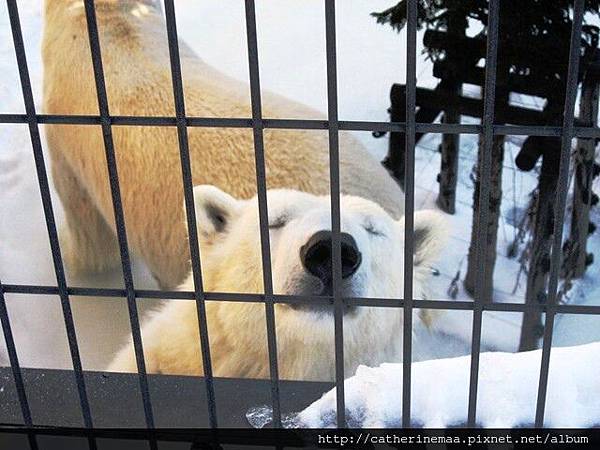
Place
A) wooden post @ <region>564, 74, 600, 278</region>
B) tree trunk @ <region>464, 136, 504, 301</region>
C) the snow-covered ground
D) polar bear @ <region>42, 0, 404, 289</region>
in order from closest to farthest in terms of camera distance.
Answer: wooden post @ <region>564, 74, 600, 278</region>, polar bear @ <region>42, 0, 404, 289</region>, the snow-covered ground, tree trunk @ <region>464, 136, 504, 301</region>

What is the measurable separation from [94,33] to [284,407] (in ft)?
2.30

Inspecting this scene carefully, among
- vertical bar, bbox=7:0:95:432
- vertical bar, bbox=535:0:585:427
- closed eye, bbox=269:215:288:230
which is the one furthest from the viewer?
closed eye, bbox=269:215:288:230

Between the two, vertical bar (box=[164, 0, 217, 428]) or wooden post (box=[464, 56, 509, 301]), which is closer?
vertical bar (box=[164, 0, 217, 428])

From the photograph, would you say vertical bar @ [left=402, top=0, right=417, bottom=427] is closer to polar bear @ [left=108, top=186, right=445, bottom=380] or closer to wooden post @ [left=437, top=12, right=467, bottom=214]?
polar bear @ [left=108, top=186, right=445, bottom=380]

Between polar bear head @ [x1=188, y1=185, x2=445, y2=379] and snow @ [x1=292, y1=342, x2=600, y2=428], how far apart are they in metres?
0.91

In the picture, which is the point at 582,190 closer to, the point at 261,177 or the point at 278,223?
the point at 278,223

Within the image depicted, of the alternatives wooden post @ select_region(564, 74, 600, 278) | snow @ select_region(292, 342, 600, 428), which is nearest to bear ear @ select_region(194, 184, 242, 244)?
snow @ select_region(292, 342, 600, 428)

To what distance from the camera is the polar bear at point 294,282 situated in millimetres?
2357

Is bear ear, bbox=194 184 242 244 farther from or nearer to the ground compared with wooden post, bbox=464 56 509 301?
nearer to the ground

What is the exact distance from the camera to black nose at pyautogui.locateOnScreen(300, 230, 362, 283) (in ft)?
7.36

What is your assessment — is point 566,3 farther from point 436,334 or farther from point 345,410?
point 345,410

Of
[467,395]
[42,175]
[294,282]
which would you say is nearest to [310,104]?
[294,282]

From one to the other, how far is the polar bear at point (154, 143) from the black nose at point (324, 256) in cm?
110

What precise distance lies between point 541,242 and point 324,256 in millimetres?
2041
